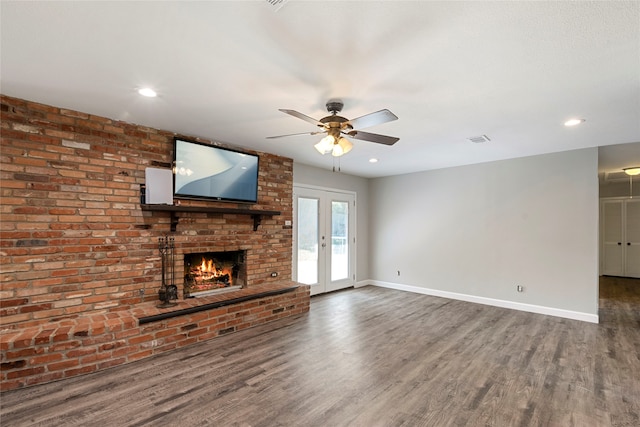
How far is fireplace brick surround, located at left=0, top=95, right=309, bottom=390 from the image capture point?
270 centimetres

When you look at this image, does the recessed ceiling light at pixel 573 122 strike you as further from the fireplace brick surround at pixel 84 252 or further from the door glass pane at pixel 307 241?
the fireplace brick surround at pixel 84 252

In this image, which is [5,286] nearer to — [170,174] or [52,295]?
[52,295]

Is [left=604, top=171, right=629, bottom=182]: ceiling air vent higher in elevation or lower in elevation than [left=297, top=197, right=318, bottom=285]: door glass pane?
higher

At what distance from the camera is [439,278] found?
19.2 ft

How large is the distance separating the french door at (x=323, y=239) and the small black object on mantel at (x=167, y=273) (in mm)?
2179

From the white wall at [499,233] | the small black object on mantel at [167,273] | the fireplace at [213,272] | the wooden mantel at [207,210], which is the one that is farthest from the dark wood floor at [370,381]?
the wooden mantel at [207,210]

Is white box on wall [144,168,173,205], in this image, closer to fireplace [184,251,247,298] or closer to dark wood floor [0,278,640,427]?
fireplace [184,251,247,298]

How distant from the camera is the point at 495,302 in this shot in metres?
5.14

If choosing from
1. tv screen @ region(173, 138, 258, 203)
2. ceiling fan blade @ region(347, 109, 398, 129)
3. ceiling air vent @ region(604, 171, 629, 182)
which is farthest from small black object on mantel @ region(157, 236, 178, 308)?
ceiling air vent @ region(604, 171, 629, 182)

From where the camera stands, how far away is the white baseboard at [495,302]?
14.3 ft

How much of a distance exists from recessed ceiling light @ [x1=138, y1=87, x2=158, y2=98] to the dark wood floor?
8.15 feet

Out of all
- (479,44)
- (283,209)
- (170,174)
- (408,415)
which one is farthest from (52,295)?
(479,44)

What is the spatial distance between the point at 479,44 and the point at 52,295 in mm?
4098

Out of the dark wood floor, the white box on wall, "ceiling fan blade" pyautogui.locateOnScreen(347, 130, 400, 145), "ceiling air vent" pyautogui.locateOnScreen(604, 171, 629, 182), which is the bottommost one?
the dark wood floor
